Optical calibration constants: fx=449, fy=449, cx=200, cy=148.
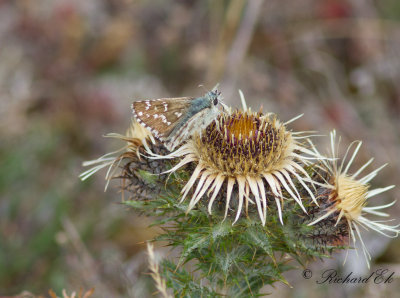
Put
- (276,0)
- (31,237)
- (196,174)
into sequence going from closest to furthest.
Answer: (196,174), (31,237), (276,0)

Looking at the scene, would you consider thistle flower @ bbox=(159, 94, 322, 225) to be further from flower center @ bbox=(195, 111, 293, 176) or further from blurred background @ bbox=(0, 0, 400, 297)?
blurred background @ bbox=(0, 0, 400, 297)

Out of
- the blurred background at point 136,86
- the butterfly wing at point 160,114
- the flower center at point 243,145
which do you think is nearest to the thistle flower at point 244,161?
the flower center at point 243,145

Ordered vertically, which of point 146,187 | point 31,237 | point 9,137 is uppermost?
point 146,187

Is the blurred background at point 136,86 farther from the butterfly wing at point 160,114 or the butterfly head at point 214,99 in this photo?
the butterfly head at point 214,99

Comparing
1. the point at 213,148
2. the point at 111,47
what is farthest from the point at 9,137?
the point at 213,148

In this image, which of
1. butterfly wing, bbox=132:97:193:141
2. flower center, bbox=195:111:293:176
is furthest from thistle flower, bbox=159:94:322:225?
butterfly wing, bbox=132:97:193:141

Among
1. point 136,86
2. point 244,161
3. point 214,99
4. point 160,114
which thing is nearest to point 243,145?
point 244,161

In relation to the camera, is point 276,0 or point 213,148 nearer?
point 213,148

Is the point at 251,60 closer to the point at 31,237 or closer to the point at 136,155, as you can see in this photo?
the point at 31,237
